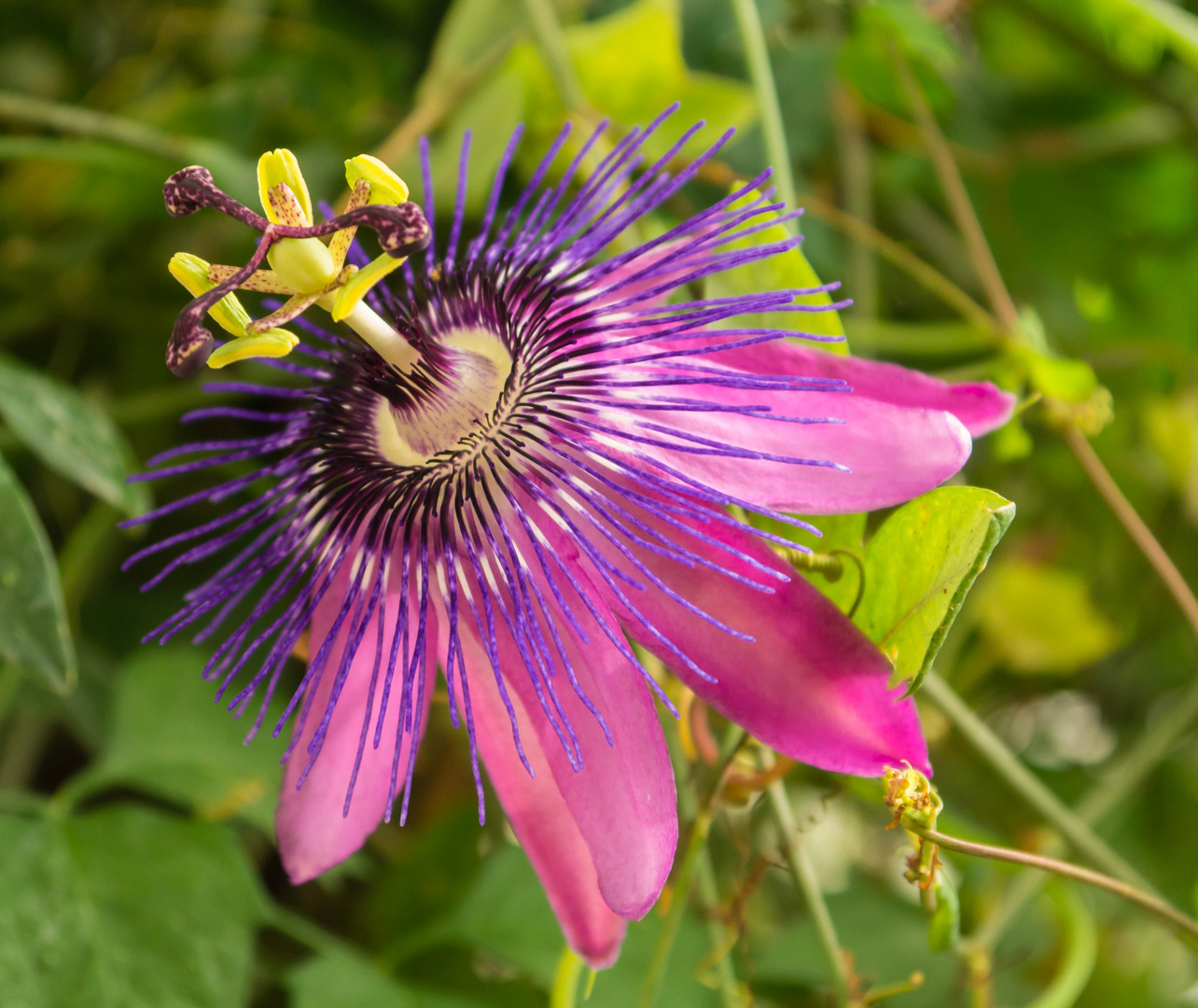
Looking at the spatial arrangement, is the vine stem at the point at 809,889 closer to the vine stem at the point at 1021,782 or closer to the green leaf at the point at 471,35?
the vine stem at the point at 1021,782

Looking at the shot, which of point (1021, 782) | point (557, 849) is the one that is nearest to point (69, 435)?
point (557, 849)

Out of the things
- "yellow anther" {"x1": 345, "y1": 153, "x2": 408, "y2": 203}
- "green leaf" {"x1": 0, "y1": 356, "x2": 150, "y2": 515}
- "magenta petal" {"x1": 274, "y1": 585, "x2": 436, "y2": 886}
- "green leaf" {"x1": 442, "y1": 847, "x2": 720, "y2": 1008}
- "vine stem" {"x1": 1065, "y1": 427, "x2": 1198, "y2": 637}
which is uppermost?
"yellow anther" {"x1": 345, "y1": 153, "x2": 408, "y2": 203}

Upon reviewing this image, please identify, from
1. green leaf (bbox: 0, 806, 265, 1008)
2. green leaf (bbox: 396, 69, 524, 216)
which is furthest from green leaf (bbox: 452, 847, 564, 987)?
green leaf (bbox: 396, 69, 524, 216)

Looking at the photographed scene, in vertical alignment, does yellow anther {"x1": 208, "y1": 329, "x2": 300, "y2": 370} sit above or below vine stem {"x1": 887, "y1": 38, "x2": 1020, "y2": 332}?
above

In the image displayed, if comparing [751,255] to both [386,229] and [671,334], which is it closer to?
[671,334]

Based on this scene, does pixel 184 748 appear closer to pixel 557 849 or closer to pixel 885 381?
pixel 557 849

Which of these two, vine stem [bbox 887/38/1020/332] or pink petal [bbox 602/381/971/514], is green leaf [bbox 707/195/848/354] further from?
vine stem [bbox 887/38/1020/332]

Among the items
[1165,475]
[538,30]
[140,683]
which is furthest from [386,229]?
[1165,475]

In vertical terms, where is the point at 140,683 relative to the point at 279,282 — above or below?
below
